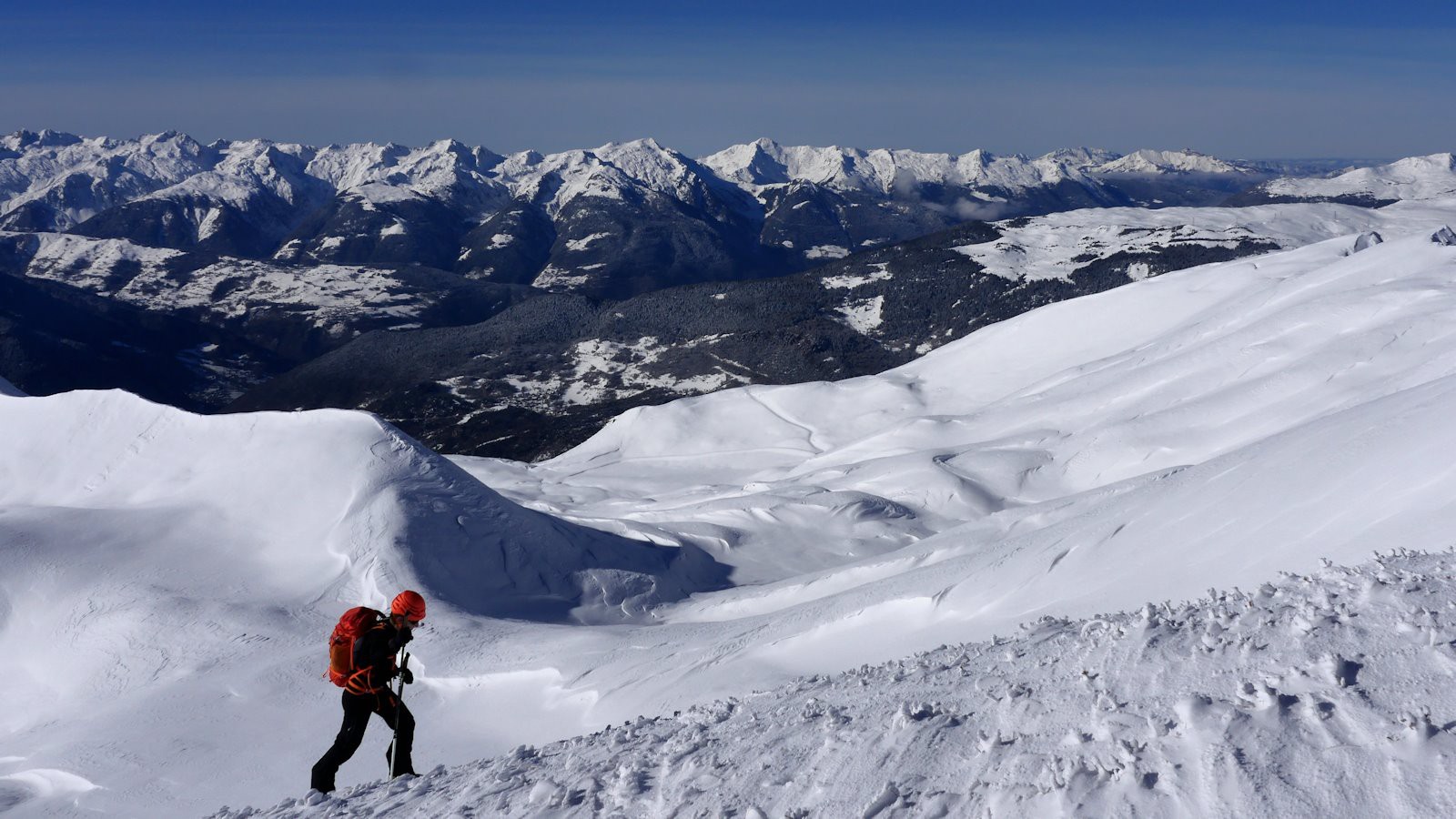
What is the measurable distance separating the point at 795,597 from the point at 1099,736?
65.4ft

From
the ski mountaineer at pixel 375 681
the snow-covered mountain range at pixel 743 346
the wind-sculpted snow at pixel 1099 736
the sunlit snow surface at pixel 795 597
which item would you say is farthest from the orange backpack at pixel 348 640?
the snow-covered mountain range at pixel 743 346

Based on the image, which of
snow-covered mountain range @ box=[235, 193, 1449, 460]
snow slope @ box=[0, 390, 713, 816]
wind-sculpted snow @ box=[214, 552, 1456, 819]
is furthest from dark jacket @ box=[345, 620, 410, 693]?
snow-covered mountain range @ box=[235, 193, 1449, 460]

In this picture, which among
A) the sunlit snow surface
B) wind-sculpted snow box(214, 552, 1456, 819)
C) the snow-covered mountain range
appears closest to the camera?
wind-sculpted snow box(214, 552, 1456, 819)

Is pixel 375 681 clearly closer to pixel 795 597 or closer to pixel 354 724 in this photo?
pixel 354 724

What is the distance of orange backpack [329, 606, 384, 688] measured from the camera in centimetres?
1138

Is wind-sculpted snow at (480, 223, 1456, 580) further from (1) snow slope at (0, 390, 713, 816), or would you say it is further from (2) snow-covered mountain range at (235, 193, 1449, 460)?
(2) snow-covered mountain range at (235, 193, 1449, 460)

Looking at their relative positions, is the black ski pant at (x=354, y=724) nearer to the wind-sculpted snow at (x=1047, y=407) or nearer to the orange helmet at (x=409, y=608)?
the orange helmet at (x=409, y=608)

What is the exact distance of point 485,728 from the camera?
711 inches

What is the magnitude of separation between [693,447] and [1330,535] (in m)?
54.0

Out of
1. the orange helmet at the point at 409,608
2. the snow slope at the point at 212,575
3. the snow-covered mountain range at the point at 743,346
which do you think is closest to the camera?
the orange helmet at the point at 409,608

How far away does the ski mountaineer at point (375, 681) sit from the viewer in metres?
11.4

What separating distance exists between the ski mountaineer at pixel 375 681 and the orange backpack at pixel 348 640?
1.2 inches

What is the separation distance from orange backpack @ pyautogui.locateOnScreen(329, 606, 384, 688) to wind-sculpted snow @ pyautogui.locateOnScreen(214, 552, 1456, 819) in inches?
50.5

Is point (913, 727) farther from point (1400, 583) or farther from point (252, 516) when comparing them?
point (252, 516)
